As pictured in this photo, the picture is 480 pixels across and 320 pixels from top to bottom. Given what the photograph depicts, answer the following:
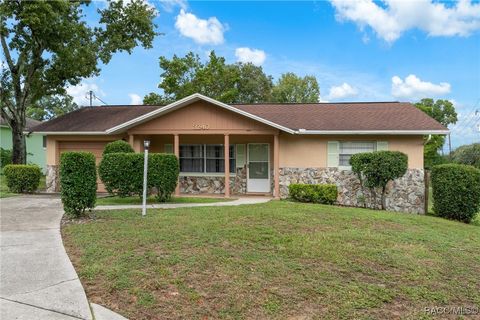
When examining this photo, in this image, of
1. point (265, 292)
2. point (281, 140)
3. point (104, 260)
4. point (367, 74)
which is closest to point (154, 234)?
point (104, 260)

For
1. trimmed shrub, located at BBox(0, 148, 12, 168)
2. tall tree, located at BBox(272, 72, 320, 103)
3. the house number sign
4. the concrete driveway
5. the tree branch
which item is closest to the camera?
the concrete driveway

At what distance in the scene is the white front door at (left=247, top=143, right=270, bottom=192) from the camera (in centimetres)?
1514

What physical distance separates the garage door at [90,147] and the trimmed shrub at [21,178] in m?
1.73

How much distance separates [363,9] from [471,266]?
11.5 meters

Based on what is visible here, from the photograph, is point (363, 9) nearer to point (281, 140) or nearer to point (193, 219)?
point (281, 140)

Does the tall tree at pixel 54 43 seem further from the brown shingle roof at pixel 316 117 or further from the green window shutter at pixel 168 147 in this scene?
the green window shutter at pixel 168 147

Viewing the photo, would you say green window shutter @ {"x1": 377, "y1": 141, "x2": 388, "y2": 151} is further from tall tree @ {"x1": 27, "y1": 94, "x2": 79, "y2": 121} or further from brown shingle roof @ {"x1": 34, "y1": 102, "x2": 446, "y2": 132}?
tall tree @ {"x1": 27, "y1": 94, "x2": 79, "y2": 121}

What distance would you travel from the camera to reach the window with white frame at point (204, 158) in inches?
607

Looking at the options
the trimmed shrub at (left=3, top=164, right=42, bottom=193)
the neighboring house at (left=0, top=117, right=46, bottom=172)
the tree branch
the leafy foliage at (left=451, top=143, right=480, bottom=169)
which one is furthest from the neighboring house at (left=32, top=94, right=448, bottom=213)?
the leafy foliage at (left=451, top=143, right=480, bottom=169)

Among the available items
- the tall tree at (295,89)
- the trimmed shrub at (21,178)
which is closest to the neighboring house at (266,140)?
the trimmed shrub at (21,178)

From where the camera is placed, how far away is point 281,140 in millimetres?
14445

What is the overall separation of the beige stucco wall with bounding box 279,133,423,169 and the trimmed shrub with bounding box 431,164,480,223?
2.46m

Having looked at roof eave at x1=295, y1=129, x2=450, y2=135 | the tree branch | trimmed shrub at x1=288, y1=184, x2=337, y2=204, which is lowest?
trimmed shrub at x1=288, y1=184, x2=337, y2=204

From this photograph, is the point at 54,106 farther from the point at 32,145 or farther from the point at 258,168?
the point at 258,168
